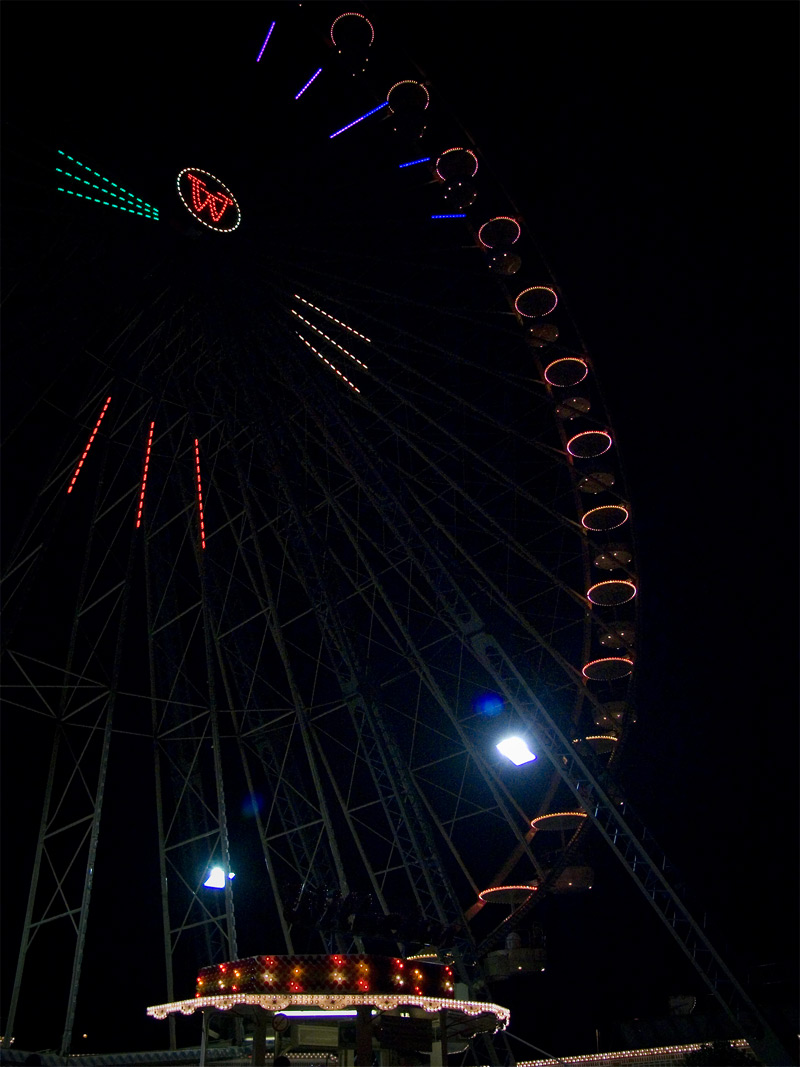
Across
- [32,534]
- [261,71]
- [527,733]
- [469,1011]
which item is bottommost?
[469,1011]

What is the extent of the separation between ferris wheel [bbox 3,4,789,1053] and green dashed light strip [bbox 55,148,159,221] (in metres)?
0.06

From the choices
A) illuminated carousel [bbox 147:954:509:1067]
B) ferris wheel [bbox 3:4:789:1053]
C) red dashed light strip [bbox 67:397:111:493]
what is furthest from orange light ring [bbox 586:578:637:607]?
red dashed light strip [bbox 67:397:111:493]

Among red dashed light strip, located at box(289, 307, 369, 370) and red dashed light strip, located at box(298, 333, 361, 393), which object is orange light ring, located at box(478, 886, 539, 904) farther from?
red dashed light strip, located at box(289, 307, 369, 370)

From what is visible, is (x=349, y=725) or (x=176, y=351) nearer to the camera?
(x=176, y=351)

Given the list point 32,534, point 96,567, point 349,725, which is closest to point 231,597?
point 96,567

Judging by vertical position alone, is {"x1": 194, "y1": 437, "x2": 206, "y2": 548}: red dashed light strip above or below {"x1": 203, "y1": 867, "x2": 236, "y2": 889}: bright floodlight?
above

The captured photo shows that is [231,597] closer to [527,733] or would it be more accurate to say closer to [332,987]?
[527,733]

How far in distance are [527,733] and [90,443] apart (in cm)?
1335

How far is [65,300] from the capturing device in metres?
19.0

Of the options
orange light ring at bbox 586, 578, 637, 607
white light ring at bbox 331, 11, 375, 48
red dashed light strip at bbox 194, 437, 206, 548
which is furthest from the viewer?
red dashed light strip at bbox 194, 437, 206, 548

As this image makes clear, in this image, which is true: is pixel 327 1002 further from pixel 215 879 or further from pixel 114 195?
pixel 114 195

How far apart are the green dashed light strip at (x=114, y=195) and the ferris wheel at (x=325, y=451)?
6cm

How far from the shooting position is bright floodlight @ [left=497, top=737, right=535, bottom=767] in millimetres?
22562

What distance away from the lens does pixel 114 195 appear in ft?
60.0
